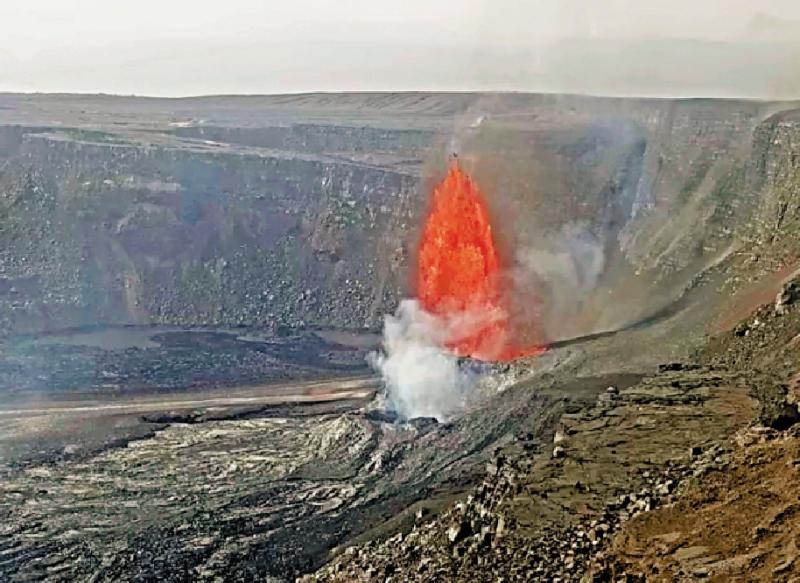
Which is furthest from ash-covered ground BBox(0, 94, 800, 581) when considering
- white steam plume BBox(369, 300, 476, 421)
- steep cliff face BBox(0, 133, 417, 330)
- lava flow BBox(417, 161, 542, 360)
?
lava flow BBox(417, 161, 542, 360)

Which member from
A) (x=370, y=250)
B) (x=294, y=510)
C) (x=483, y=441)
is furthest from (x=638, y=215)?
(x=294, y=510)

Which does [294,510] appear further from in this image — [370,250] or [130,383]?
[370,250]

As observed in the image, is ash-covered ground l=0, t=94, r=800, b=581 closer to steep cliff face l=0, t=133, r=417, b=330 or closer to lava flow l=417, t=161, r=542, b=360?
steep cliff face l=0, t=133, r=417, b=330

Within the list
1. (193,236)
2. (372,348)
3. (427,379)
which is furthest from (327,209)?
(427,379)

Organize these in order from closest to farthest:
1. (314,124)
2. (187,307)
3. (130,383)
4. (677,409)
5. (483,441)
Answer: (677,409), (483,441), (130,383), (187,307), (314,124)

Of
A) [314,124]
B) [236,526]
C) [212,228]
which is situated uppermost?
[314,124]

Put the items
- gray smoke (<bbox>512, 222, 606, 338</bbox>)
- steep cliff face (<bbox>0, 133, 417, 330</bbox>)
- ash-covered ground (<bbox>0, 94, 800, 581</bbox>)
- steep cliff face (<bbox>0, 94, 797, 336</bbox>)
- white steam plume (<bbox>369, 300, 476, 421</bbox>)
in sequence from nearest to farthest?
ash-covered ground (<bbox>0, 94, 800, 581</bbox>) < white steam plume (<bbox>369, 300, 476, 421</bbox>) < gray smoke (<bbox>512, 222, 606, 338</bbox>) < steep cliff face (<bbox>0, 94, 797, 336</bbox>) < steep cliff face (<bbox>0, 133, 417, 330</bbox>)

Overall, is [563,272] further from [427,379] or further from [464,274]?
[427,379]

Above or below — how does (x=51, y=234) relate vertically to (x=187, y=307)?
above
